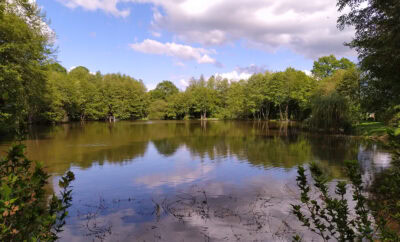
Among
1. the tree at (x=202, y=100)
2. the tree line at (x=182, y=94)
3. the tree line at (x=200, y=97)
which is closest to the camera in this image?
the tree line at (x=182, y=94)

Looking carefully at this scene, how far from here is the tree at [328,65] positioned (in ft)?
180

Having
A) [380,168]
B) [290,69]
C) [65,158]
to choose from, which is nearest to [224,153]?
[380,168]

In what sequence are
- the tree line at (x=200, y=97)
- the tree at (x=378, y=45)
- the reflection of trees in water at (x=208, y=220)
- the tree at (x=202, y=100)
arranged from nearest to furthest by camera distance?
the reflection of trees in water at (x=208, y=220) < the tree at (x=378, y=45) < the tree line at (x=200, y=97) < the tree at (x=202, y=100)

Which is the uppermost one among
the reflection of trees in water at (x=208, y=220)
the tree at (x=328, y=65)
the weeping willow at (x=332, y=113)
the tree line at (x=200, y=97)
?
the tree at (x=328, y=65)

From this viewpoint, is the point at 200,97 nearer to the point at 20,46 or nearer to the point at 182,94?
the point at 182,94

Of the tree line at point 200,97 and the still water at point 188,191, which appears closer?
the still water at point 188,191

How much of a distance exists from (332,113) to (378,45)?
16.2 m

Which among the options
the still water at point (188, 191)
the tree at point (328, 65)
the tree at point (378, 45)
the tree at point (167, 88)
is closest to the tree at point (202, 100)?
the tree at point (167, 88)

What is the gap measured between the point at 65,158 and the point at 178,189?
8742 millimetres

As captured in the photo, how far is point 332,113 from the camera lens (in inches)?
985

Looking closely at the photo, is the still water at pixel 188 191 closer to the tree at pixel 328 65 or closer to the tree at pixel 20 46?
the tree at pixel 20 46

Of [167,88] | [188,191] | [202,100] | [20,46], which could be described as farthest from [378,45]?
[167,88]

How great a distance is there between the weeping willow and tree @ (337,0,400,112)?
1295cm

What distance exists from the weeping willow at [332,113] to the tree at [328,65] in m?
31.3
